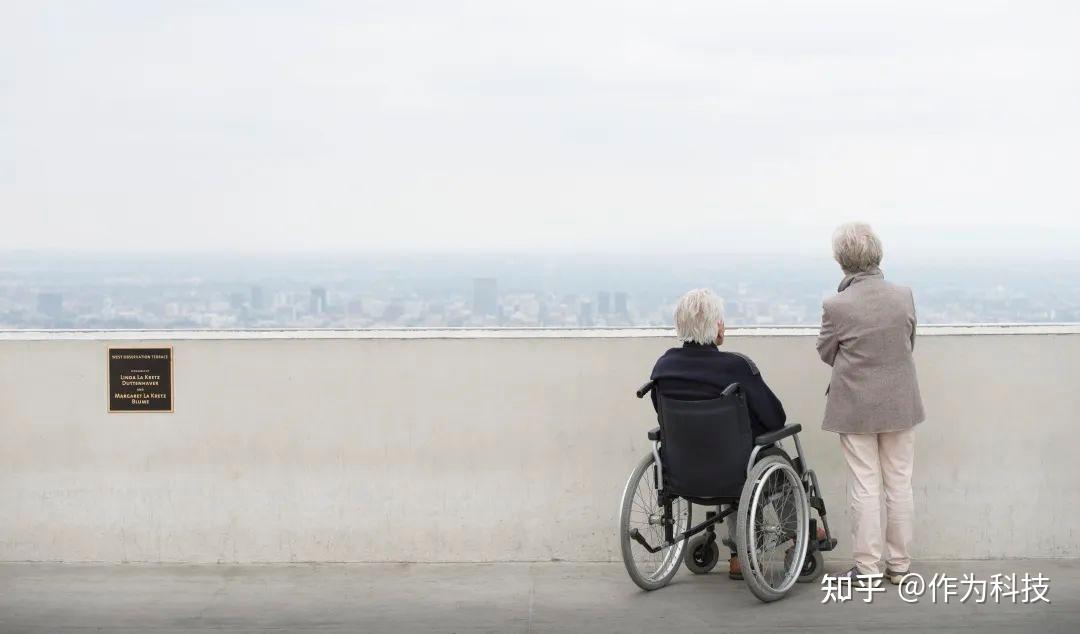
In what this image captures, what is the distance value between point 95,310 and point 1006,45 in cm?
1548

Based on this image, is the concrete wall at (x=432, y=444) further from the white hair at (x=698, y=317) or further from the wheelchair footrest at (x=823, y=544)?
the white hair at (x=698, y=317)

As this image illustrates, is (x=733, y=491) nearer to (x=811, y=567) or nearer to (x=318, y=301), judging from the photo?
(x=811, y=567)

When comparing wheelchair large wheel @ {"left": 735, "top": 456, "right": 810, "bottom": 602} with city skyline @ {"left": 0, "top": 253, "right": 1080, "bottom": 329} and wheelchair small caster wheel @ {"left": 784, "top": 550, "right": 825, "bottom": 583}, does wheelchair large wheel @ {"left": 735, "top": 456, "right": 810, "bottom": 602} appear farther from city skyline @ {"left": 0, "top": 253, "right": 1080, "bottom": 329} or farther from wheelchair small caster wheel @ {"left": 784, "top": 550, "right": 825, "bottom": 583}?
city skyline @ {"left": 0, "top": 253, "right": 1080, "bottom": 329}

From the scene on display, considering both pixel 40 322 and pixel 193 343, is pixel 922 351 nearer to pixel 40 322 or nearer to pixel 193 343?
pixel 193 343

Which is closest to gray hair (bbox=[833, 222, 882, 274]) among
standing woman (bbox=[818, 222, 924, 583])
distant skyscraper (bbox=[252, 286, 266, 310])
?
standing woman (bbox=[818, 222, 924, 583])

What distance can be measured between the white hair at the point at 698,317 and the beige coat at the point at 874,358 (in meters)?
0.41

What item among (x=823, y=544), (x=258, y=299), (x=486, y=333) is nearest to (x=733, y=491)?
(x=823, y=544)

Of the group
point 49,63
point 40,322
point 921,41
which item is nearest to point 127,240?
point 49,63

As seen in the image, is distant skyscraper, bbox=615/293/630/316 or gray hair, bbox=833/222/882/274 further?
distant skyscraper, bbox=615/293/630/316

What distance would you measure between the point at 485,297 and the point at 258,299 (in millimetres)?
1299

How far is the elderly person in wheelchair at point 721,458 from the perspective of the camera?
3740 millimetres

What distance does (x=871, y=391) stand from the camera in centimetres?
393

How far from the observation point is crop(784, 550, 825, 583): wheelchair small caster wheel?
411 cm

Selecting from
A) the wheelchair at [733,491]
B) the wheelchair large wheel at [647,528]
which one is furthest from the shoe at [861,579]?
the wheelchair large wheel at [647,528]
